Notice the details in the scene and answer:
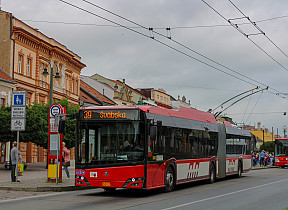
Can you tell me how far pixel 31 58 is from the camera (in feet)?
146

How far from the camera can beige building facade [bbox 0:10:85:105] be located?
41.1 metres

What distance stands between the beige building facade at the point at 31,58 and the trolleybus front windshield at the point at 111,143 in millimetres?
21138

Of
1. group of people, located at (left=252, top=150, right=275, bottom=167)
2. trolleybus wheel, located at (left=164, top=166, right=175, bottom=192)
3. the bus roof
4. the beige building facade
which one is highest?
the beige building facade

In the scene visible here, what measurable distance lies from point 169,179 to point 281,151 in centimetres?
2963

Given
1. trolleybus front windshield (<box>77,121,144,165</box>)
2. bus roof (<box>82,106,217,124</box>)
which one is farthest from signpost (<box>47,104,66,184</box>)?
bus roof (<box>82,106,217,124</box>)

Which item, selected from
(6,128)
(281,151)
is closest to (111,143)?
(6,128)

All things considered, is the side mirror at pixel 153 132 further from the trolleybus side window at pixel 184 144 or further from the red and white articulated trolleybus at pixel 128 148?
the trolleybus side window at pixel 184 144

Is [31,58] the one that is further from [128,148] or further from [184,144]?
[128,148]

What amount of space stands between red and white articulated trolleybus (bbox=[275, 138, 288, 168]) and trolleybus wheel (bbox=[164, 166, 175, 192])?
2863 cm

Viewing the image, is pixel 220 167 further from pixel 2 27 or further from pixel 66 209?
pixel 2 27

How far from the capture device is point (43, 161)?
4759 centimetres

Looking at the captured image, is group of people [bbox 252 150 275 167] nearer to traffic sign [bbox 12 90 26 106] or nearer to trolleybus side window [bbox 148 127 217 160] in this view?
trolleybus side window [bbox 148 127 217 160]

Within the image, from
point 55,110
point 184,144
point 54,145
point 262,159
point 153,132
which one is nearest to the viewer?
point 153,132

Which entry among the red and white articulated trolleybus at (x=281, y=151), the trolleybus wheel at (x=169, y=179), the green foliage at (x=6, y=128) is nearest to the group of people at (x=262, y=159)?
the red and white articulated trolleybus at (x=281, y=151)
